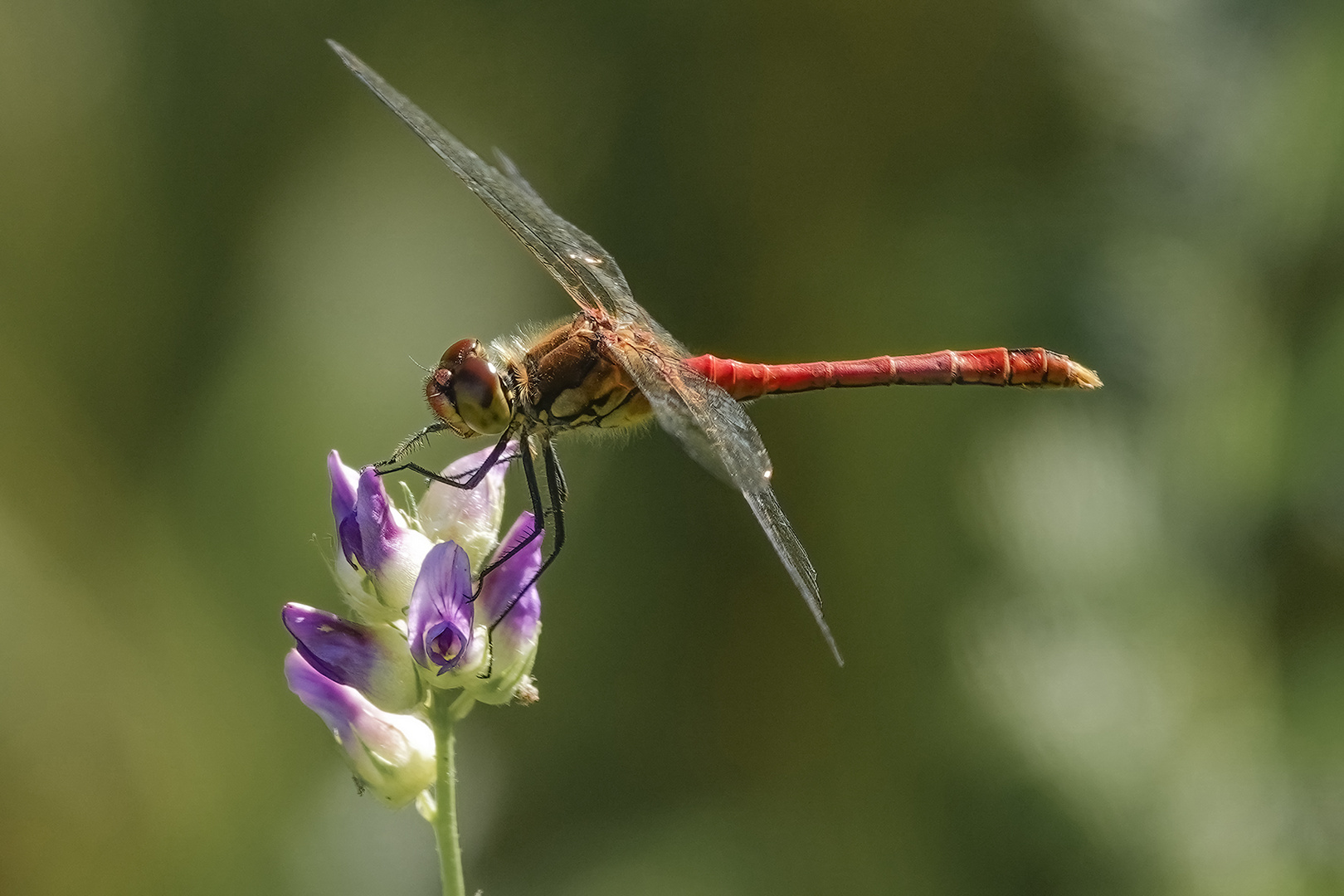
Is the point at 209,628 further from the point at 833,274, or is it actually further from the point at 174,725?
the point at 833,274

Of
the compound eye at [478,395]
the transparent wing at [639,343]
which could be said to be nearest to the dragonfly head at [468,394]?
the compound eye at [478,395]

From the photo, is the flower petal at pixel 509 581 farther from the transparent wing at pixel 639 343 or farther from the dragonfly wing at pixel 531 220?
the dragonfly wing at pixel 531 220

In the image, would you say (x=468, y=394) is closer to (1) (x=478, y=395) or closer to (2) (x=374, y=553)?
(1) (x=478, y=395)

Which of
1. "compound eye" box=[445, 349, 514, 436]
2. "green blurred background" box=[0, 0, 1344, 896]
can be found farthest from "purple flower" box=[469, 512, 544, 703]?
"green blurred background" box=[0, 0, 1344, 896]

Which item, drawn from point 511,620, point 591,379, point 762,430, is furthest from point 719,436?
point 762,430

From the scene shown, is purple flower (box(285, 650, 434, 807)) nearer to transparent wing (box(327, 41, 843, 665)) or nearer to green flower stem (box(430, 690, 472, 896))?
green flower stem (box(430, 690, 472, 896))
